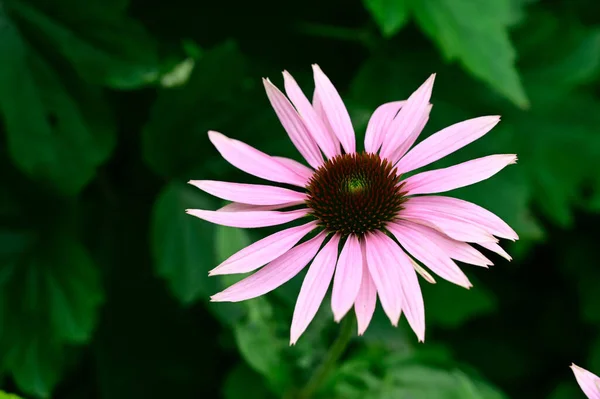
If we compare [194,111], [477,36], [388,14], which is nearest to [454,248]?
[388,14]

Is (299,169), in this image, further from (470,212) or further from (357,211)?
(470,212)

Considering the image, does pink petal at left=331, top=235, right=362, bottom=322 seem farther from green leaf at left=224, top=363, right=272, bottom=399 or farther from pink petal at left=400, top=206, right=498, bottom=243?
green leaf at left=224, top=363, right=272, bottom=399

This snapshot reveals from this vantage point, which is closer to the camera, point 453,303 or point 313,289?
point 313,289

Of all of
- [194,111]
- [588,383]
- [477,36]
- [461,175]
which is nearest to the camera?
[588,383]

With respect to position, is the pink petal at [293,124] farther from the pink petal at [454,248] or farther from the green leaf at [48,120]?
the green leaf at [48,120]

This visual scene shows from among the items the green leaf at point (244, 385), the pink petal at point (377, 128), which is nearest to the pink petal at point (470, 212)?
the pink petal at point (377, 128)

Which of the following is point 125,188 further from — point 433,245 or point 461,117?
point 433,245

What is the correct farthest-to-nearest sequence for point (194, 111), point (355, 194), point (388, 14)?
point (194, 111), point (388, 14), point (355, 194)
